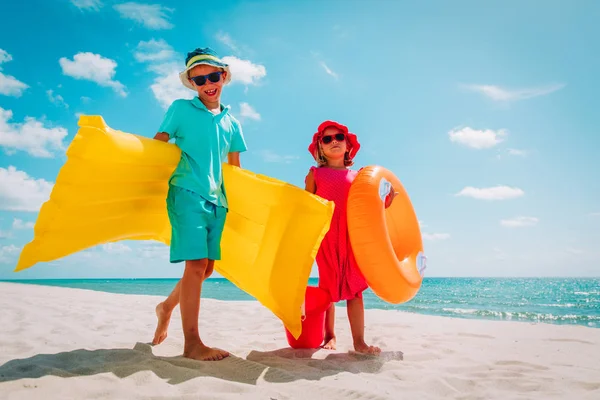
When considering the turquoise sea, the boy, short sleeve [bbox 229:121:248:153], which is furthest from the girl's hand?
the turquoise sea

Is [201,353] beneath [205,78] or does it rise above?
beneath

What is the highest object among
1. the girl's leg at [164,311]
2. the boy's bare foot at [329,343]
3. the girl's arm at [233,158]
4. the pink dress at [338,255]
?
the girl's arm at [233,158]

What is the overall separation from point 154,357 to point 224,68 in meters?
1.96

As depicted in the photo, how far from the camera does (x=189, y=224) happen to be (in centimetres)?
262

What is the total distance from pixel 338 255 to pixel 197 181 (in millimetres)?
1197

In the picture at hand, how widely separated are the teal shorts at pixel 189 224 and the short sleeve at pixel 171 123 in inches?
14.3

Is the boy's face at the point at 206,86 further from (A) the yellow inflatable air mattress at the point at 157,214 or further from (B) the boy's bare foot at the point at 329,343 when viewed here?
(B) the boy's bare foot at the point at 329,343

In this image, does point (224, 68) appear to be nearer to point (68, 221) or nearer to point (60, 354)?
point (68, 221)

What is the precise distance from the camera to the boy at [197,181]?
2.59 m

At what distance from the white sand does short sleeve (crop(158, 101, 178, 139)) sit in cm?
142

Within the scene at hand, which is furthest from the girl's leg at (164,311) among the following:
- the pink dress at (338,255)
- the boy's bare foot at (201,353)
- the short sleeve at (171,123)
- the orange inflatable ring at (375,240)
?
the orange inflatable ring at (375,240)

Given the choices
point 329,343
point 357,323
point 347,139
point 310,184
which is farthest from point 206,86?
point 329,343

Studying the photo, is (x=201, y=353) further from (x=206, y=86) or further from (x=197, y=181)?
(x=206, y=86)

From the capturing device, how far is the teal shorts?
261 cm
